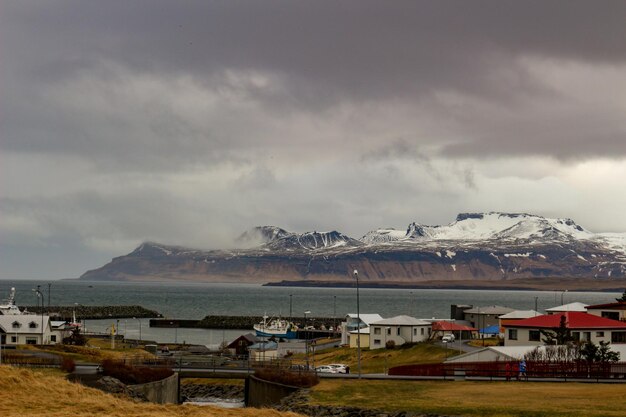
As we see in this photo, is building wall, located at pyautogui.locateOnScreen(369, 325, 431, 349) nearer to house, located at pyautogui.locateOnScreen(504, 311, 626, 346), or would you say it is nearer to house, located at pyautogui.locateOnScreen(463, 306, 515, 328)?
house, located at pyautogui.locateOnScreen(504, 311, 626, 346)

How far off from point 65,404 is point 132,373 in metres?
27.9

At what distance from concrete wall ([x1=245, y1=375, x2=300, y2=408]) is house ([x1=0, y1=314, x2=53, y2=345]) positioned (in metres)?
57.9

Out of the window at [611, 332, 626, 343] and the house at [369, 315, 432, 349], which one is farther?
the house at [369, 315, 432, 349]

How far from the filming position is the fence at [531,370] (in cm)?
7419

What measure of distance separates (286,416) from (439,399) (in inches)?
653

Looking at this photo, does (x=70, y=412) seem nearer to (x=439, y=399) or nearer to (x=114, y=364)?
(x=439, y=399)

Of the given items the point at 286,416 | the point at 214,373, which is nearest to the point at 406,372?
the point at 214,373

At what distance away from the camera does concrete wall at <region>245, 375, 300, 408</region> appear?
6862 centimetres

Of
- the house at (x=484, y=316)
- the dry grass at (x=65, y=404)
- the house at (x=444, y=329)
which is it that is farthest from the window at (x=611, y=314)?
the dry grass at (x=65, y=404)

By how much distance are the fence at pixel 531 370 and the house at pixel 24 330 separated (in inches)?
2546

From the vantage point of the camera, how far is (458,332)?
133625 millimetres

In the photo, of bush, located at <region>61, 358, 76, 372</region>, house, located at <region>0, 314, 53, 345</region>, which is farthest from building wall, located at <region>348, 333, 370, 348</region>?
bush, located at <region>61, 358, 76, 372</region>

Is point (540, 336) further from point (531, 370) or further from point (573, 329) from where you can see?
point (531, 370)

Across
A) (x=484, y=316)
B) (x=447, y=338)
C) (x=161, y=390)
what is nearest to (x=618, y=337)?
(x=447, y=338)
